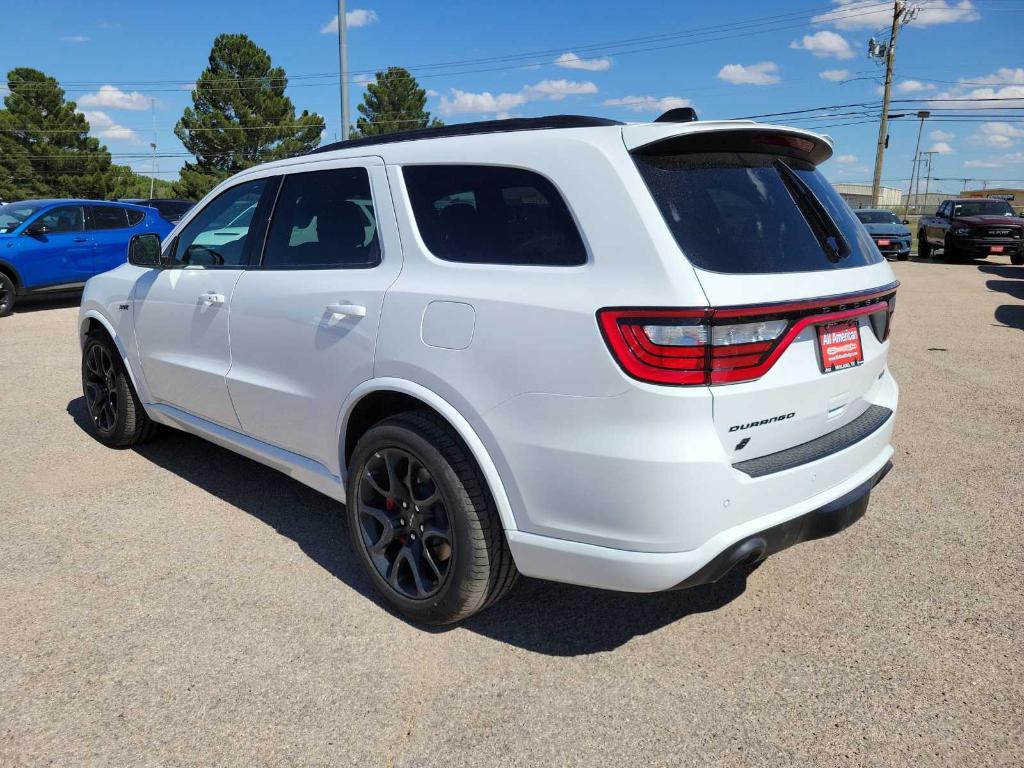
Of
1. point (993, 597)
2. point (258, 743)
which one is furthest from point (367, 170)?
point (993, 597)

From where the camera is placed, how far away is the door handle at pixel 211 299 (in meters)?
3.91

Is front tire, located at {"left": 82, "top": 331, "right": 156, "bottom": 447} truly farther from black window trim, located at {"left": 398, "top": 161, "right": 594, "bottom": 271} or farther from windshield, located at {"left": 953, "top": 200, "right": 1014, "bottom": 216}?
windshield, located at {"left": 953, "top": 200, "right": 1014, "bottom": 216}

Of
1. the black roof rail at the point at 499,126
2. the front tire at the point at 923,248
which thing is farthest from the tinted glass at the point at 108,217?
the front tire at the point at 923,248

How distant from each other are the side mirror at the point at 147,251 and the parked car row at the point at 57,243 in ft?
28.7

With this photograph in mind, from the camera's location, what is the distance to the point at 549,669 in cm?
284

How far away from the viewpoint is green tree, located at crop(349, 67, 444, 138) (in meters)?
56.4

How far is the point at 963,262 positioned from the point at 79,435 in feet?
79.7

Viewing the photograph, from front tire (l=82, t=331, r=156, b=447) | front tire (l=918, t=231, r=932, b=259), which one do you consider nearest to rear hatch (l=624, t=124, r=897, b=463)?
front tire (l=82, t=331, r=156, b=447)

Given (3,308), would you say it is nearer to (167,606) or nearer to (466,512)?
(167,606)

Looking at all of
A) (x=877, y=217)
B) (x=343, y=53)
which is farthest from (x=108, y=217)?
(x=877, y=217)

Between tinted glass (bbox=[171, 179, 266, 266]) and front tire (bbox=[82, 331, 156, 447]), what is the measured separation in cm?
102

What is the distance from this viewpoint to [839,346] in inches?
107

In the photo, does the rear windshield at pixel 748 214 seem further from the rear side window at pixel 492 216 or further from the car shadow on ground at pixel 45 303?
the car shadow on ground at pixel 45 303

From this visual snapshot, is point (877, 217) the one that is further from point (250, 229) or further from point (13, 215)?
point (250, 229)
